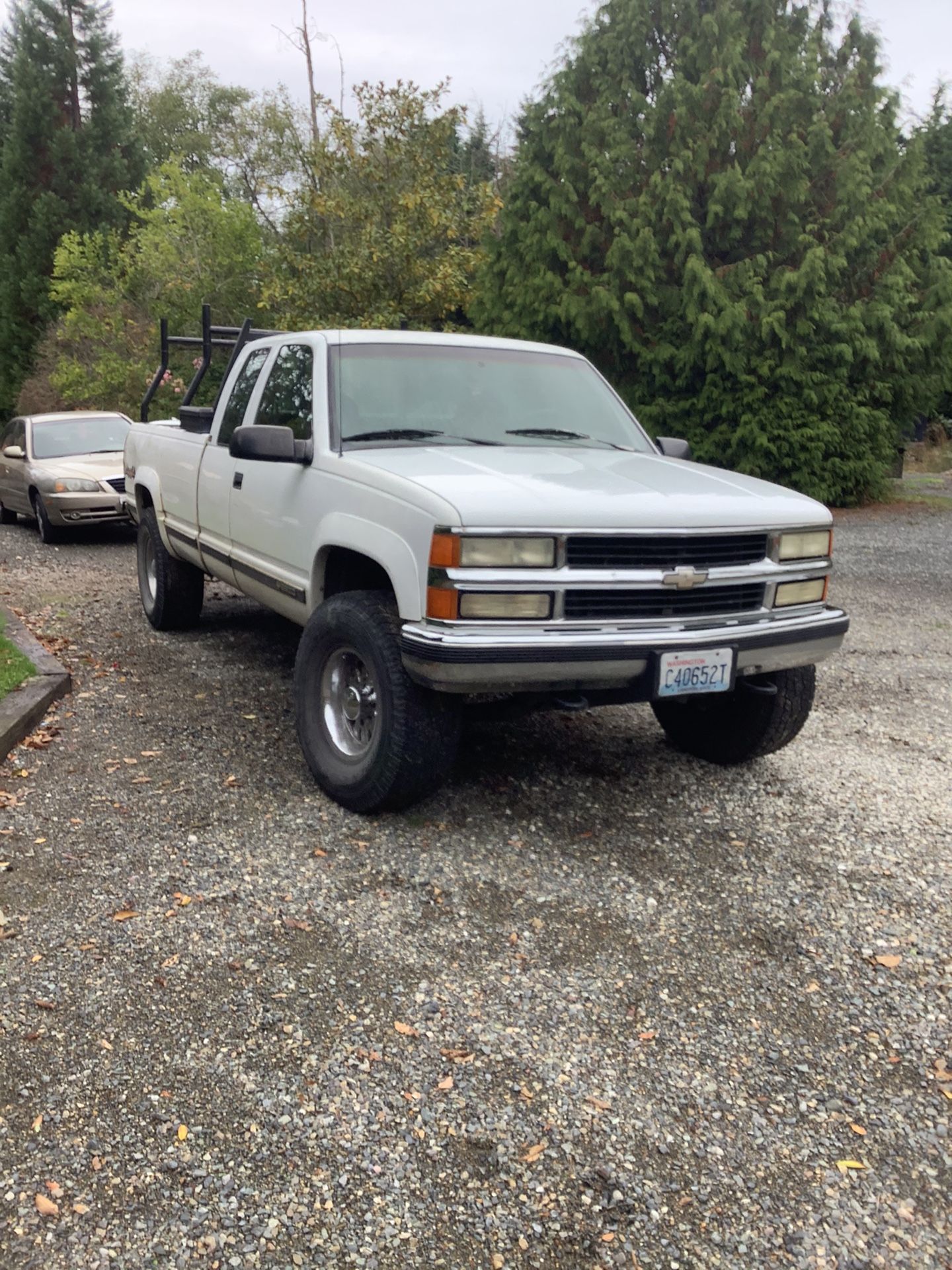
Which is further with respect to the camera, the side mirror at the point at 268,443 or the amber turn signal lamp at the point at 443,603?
the side mirror at the point at 268,443

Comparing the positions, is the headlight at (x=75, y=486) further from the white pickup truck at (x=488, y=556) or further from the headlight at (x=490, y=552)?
the headlight at (x=490, y=552)

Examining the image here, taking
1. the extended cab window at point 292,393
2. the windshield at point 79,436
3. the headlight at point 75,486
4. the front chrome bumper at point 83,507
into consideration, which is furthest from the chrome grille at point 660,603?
the windshield at point 79,436

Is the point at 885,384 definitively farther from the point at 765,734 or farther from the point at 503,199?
the point at 765,734

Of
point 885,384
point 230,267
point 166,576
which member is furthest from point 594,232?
point 166,576

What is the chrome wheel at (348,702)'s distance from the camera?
4344 mm

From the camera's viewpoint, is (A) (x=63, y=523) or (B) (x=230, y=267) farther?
(B) (x=230, y=267)

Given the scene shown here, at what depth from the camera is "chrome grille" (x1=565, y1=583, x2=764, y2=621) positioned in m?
3.87

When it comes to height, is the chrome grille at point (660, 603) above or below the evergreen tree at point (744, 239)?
below

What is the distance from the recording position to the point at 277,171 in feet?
95.0

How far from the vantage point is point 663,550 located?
157 inches

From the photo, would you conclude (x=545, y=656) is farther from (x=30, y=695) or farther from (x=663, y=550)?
(x=30, y=695)

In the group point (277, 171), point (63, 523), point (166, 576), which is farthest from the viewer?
point (277, 171)

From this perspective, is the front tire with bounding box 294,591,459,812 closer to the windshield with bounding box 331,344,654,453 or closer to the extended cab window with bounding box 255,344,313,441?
the windshield with bounding box 331,344,654,453

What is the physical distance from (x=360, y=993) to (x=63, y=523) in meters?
10.00
